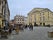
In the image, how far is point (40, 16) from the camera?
438 feet

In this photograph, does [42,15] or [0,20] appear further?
[42,15]

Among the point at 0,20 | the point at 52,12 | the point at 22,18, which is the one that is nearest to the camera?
the point at 0,20

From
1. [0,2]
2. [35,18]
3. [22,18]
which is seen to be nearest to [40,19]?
[35,18]

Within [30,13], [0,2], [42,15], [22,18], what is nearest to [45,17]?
[42,15]

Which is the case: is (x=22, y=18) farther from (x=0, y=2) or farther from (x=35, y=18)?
(x=0, y=2)

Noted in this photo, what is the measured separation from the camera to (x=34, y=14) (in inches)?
5187

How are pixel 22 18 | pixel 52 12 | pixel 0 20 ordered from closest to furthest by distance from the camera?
pixel 0 20 → pixel 52 12 → pixel 22 18

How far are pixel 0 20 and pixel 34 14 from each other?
85.4m

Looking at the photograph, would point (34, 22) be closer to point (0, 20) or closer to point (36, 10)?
point (36, 10)

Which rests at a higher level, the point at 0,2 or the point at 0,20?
the point at 0,2

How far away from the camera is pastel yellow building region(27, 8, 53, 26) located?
129538mm

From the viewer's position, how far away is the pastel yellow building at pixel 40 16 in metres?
130

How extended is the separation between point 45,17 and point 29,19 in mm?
11135

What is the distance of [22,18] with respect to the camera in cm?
16638
